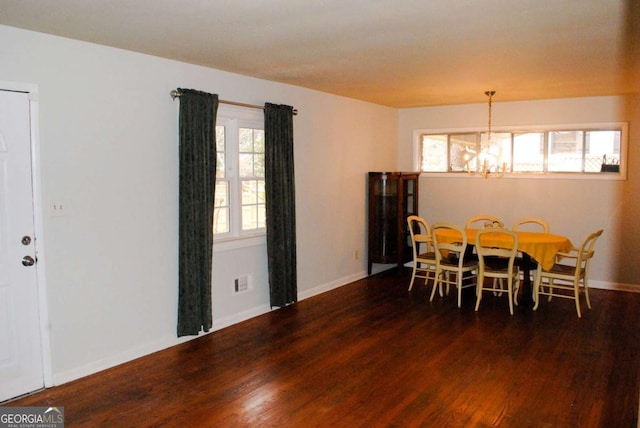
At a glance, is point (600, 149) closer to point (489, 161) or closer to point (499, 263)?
point (489, 161)

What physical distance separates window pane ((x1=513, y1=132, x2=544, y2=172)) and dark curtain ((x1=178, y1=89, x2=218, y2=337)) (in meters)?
4.37

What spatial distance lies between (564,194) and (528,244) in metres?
1.68

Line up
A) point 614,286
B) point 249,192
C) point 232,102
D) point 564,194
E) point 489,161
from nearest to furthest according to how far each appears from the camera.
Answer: point 232,102 < point 249,192 < point 614,286 < point 564,194 < point 489,161

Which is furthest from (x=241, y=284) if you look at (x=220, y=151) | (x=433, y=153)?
(x=433, y=153)

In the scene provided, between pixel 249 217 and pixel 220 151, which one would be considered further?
pixel 249 217

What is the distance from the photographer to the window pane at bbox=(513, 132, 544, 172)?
675 cm

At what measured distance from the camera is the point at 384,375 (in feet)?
12.1

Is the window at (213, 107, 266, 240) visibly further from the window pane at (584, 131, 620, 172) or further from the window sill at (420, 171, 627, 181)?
the window pane at (584, 131, 620, 172)

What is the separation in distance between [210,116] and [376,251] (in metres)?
3.42

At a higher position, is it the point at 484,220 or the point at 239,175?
the point at 239,175

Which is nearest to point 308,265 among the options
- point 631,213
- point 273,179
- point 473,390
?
point 273,179

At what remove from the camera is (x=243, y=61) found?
4.24 m

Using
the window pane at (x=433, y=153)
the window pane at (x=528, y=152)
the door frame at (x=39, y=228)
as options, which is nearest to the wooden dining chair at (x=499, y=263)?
the window pane at (x=528, y=152)

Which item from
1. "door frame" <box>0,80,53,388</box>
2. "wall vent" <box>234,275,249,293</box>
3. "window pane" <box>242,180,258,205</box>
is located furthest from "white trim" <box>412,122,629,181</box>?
"door frame" <box>0,80,53,388</box>
